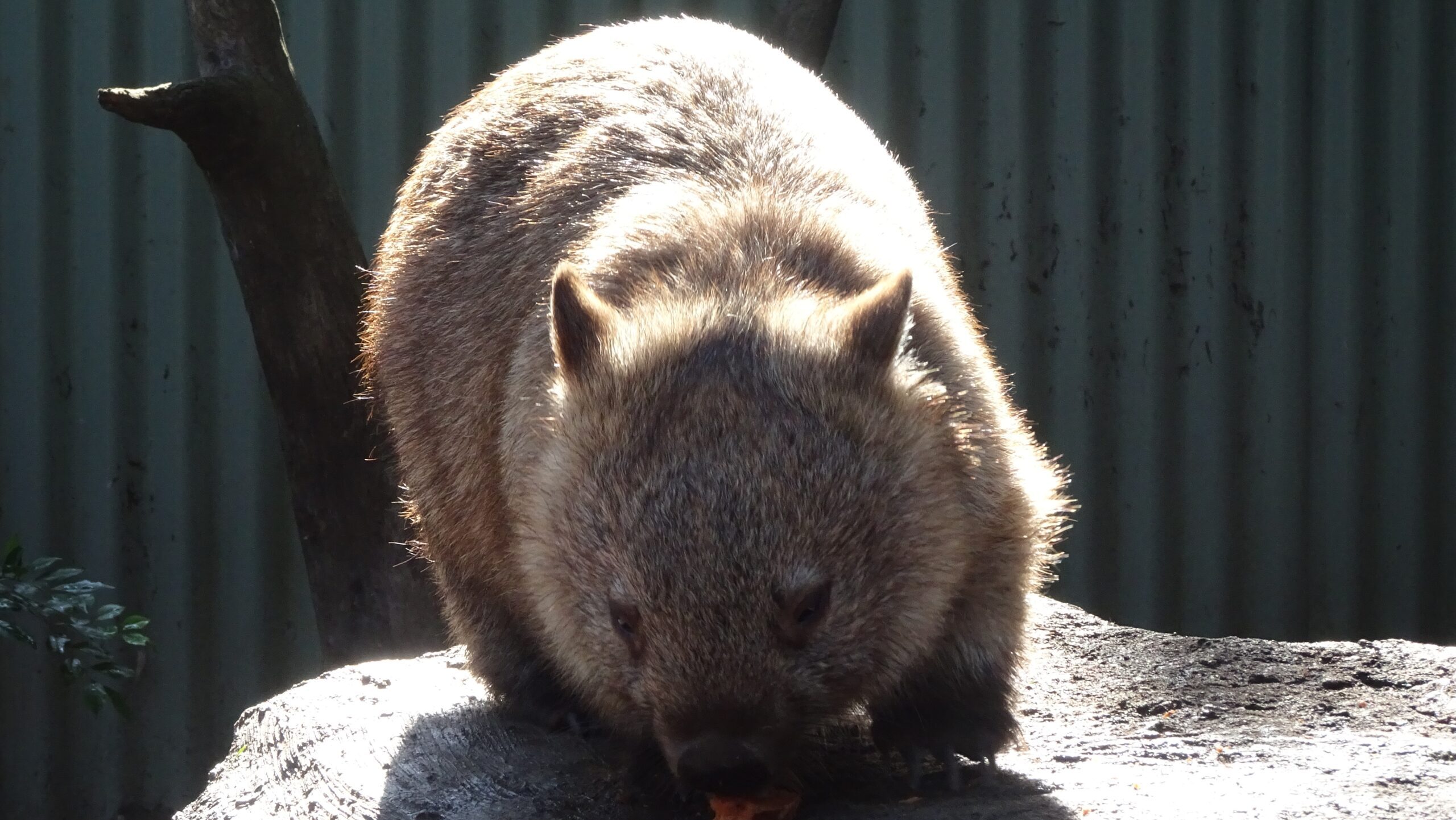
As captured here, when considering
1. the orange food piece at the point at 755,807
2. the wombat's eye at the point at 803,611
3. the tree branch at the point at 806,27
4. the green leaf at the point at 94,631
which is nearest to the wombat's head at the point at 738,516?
the wombat's eye at the point at 803,611

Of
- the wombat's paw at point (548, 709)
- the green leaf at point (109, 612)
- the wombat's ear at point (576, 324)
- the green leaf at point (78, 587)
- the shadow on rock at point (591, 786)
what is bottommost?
the green leaf at point (109, 612)

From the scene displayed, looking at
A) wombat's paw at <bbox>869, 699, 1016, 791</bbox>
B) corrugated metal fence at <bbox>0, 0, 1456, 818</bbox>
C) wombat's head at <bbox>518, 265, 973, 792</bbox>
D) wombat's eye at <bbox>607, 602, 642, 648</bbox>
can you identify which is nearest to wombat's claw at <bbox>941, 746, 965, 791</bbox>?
wombat's paw at <bbox>869, 699, 1016, 791</bbox>

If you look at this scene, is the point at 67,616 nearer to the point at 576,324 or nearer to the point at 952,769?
the point at 576,324

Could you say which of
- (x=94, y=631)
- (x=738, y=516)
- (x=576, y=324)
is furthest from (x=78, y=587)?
(x=738, y=516)

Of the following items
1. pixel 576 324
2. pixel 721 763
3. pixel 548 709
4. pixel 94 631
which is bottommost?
pixel 94 631

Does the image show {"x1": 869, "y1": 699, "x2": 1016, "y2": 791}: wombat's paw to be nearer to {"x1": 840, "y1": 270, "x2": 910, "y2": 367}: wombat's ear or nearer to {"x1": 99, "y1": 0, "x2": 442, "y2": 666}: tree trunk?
{"x1": 840, "y1": 270, "x2": 910, "y2": 367}: wombat's ear

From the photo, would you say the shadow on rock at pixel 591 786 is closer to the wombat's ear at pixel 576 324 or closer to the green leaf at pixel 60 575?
the wombat's ear at pixel 576 324

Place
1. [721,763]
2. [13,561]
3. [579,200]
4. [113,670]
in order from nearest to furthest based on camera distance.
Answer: [721,763] < [579,200] < [13,561] < [113,670]
